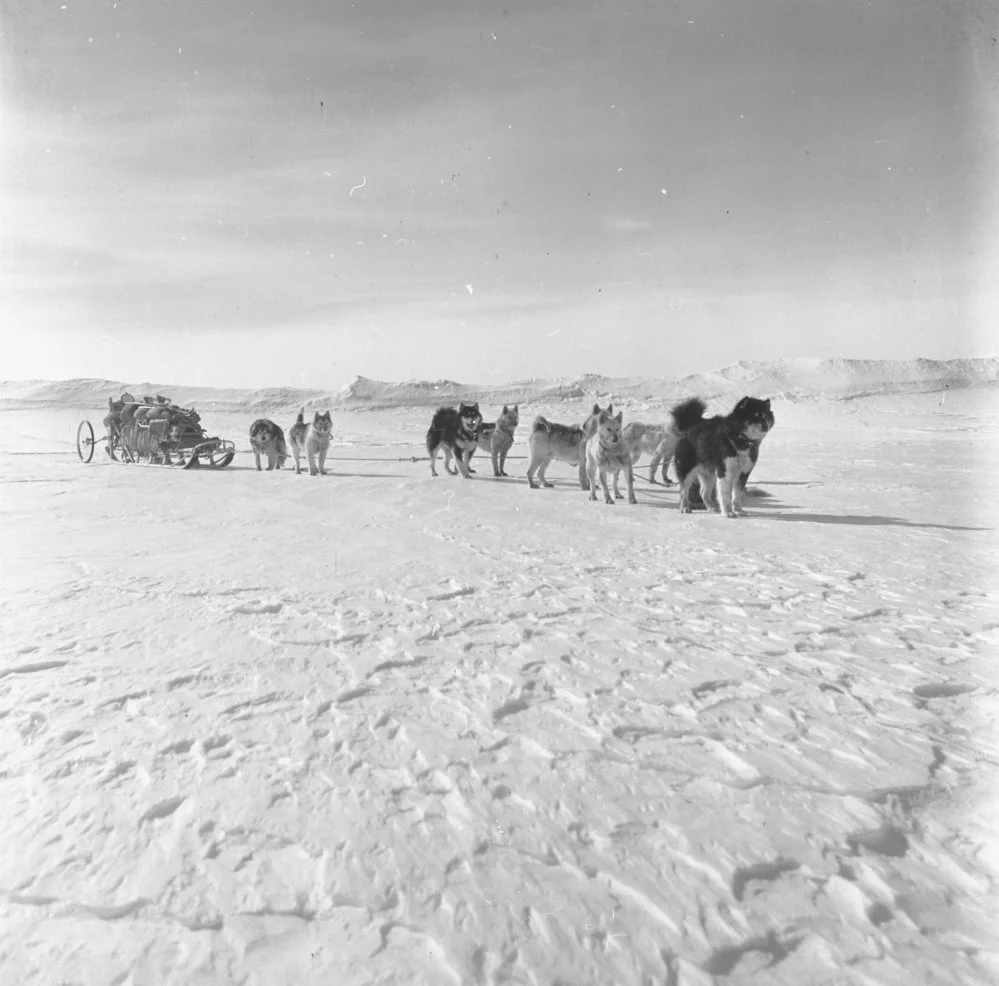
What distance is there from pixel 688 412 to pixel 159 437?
41.5ft

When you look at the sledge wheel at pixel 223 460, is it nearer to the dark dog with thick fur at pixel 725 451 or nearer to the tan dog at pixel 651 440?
the tan dog at pixel 651 440

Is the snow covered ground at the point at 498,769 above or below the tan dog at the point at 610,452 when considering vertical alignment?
below

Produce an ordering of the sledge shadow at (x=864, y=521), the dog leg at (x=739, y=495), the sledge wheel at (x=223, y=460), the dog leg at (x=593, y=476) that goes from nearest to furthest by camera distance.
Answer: the sledge shadow at (x=864, y=521) < the dog leg at (x=739, y=495) < the dog leg at (x=593, y=476) < the sledge wheel at (x=223, y=460)

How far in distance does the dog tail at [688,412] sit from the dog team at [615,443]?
0.05 feet

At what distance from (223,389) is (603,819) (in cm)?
6737

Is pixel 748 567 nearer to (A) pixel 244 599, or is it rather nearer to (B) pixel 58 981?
(A) pixel 244 599

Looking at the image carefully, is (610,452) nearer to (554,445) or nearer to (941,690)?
(554,445)

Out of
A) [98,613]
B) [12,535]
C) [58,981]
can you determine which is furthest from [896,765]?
[12,535]

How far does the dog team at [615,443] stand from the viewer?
7.91 metres

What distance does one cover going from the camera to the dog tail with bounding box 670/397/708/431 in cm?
899

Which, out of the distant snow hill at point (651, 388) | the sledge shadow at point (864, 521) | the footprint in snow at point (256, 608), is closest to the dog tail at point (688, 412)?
the sledge shadow at point (864, 521)

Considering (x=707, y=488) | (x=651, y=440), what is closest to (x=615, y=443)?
(x=707, y=488)

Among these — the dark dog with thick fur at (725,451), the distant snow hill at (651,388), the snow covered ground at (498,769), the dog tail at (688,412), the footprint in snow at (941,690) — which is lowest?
the footprint in snow at (941,690)

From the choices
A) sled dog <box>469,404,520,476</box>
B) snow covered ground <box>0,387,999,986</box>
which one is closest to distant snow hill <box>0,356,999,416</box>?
sled dog <box>469,404,520,476</box>
